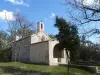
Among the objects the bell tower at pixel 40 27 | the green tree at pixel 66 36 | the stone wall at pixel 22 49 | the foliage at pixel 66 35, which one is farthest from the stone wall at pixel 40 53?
the foliage at pixel 66 35

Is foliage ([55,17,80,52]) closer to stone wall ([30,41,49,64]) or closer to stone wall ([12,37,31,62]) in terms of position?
stone wall ([30,41,49,64])

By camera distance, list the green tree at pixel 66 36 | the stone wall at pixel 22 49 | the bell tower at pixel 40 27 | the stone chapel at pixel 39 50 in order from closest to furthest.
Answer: the green tree at pixel 66 36 → the stone chapel at pixel 39 50 → the stone wall at pixel 22 49 → the bell tower at pixel 40 27

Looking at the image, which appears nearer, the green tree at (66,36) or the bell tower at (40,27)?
the green tree at (66,36)

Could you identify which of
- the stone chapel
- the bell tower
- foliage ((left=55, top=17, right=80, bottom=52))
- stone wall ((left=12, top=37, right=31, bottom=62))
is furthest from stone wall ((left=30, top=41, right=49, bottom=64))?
foliage ((left=55, top=17, right=80, bottom=52))

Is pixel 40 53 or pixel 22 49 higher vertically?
pixel 22 49

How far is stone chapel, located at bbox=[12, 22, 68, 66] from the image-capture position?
134 feet

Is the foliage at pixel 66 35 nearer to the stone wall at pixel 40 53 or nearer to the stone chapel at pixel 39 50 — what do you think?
the stone chapel at pixel 39 50

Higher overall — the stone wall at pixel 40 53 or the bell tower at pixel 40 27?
the bell tower at pixel 40 27

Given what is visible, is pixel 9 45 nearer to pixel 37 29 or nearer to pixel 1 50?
pixel 1 50

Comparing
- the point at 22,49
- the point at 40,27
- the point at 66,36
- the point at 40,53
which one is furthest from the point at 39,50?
the point at 66,36

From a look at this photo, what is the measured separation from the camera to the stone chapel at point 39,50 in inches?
1609

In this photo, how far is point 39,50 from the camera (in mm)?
44500

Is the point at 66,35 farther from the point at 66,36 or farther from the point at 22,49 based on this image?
the point at 22,49

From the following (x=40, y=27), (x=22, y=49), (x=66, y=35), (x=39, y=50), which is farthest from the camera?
(x=22, y=49)
